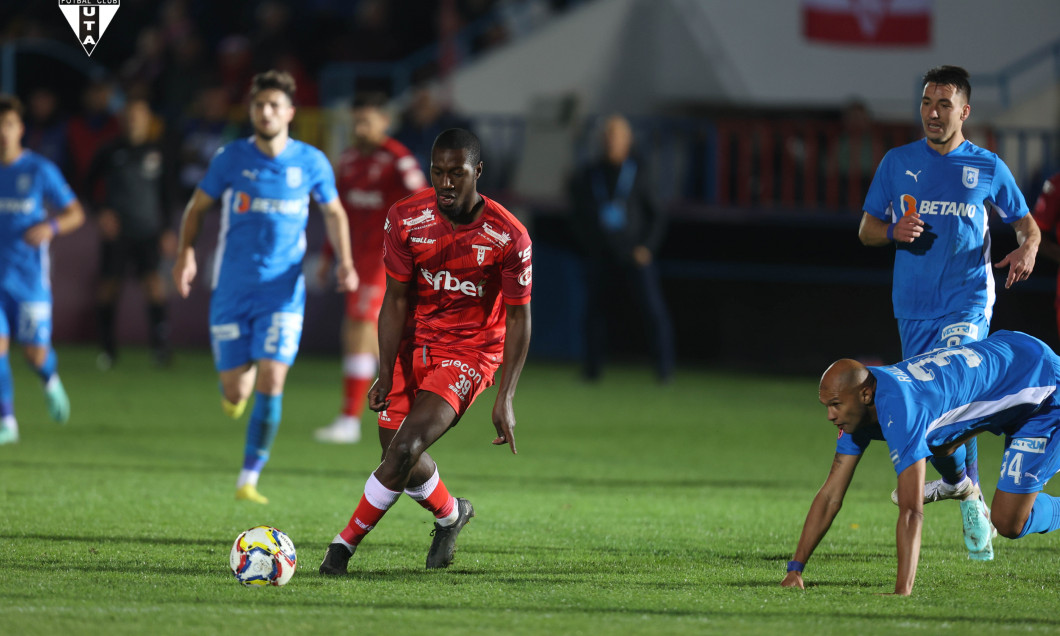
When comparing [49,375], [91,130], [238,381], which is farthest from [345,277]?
[91,130]

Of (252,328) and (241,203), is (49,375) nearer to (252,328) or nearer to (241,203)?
(252,328)

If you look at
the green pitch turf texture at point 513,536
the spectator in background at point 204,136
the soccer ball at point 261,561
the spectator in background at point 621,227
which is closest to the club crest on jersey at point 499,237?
the green pitch turf texture at point 513,536

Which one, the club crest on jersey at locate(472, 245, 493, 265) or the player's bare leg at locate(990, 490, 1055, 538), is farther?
the player's bare leg at locate(990, 490, 1055, 538)

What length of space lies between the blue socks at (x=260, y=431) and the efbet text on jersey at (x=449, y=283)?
2.30 metres

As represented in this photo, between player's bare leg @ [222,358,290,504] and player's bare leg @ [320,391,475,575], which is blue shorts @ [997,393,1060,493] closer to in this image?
player's bare leg @ [320,391,475,575]

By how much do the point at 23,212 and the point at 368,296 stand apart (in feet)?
8.77

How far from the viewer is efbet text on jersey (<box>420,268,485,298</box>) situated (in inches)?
237

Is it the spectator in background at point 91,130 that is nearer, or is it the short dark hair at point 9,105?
the short dark hair at point 9,105

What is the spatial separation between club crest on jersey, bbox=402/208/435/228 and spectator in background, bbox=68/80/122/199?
1314cm

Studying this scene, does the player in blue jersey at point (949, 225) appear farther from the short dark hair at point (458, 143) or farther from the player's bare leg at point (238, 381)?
the player's bare leg at point (238, 381)

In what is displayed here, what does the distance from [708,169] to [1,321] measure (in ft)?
29.1

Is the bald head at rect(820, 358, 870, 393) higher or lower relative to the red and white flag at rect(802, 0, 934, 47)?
lower

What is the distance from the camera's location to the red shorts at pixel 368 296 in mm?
10688

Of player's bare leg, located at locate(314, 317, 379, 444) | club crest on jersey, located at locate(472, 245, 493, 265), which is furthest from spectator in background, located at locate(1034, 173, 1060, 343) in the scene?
player's bare leg, located at locate(314, 317, 379, 444)
